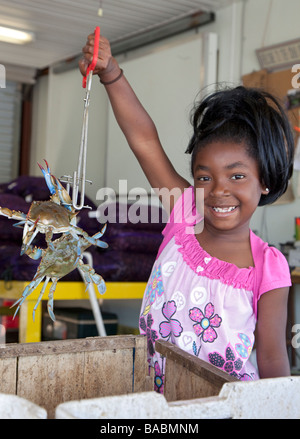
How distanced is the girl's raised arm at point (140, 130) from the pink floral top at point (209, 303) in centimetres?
16

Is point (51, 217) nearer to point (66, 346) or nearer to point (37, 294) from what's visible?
point (66, 346)

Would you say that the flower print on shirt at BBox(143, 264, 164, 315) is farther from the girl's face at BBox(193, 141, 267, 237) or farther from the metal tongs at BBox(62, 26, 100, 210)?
the metal tongs at BBox(62, 26, 100, 210)

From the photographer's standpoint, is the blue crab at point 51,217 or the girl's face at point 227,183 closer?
the blue crab at point 51,217

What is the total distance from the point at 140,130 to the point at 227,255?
0.31 meters

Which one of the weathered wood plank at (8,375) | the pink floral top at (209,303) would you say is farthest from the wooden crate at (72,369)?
the pink floral top at (209,303)

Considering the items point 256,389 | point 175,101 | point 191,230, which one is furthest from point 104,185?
point 256,389

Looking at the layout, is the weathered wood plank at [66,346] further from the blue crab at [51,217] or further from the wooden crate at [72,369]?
the blue crab at [51,217]

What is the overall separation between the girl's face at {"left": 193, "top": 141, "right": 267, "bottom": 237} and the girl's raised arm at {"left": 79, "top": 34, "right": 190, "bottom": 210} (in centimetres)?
17

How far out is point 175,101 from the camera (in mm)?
3357

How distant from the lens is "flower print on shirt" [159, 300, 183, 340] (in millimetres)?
975

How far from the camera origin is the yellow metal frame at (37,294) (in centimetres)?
205

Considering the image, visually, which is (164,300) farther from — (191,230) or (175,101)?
(175,101)

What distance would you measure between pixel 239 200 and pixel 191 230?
0.18 meters

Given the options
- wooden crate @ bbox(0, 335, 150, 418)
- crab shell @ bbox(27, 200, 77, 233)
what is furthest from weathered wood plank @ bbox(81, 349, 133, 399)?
crab shell @ bbox(27, 200, 77, 233)
